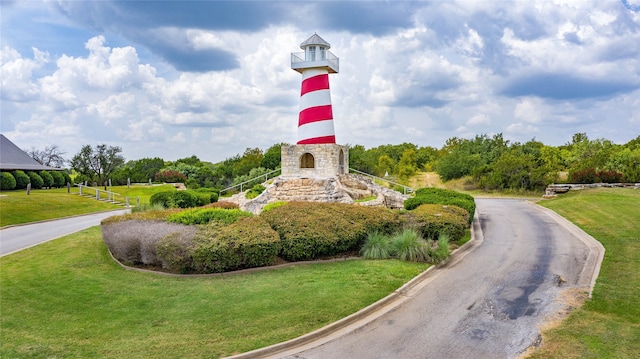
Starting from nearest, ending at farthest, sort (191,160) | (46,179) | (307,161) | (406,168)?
1. (307,161)
2. (46,179)
3. (406,168)
4. (191,160)

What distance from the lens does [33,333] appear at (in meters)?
8.26

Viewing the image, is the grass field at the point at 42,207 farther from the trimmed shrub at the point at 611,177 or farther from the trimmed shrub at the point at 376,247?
the trimmed shrub at the point at 611,177

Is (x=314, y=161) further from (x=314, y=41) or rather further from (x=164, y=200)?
(x=164, y=200)

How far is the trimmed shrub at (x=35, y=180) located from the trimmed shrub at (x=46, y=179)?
835mm

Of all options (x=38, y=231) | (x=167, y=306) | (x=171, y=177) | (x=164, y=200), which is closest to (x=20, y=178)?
(x=38, y=231)

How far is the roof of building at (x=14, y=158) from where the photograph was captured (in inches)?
1408

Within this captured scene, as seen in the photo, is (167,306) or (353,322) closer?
(353,322)

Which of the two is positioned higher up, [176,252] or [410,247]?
[176,252]

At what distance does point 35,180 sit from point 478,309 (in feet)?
123

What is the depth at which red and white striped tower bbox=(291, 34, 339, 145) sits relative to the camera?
2623 centimetres

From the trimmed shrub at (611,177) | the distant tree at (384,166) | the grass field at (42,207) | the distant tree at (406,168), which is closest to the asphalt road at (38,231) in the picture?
the grass field at (42,207)

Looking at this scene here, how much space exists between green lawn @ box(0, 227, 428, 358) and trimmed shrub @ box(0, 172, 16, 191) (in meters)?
23.4

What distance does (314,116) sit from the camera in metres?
26.5

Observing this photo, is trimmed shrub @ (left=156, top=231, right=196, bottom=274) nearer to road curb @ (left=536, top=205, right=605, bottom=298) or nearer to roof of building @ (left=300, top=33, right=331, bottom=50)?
road curb @ (left=536, top=205, right=605, bottom=298)
